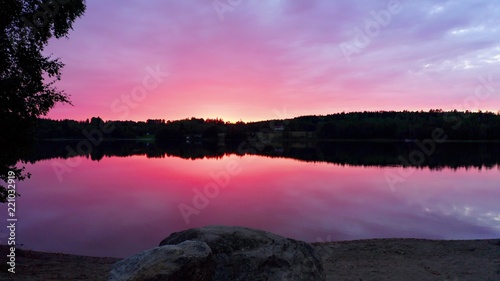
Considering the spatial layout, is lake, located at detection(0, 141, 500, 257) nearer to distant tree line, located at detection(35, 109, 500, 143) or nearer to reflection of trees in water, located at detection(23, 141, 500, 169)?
reflection of trees in water, located at detection(23, 141, 500, 169)

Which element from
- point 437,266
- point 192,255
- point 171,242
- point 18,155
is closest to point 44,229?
point 18,155

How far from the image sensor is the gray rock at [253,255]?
6711 millimetres

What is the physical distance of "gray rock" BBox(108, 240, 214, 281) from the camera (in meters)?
5.27

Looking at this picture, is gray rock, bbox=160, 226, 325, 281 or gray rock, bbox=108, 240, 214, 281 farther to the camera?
gray rock, bbox=160, 226, 325, 281

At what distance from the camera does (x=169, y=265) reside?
211 inches

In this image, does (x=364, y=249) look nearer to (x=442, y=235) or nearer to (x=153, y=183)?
(x=442, y=235)

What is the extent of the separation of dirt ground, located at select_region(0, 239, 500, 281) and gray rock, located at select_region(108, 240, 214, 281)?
4905 mm

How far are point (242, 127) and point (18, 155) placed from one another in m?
186

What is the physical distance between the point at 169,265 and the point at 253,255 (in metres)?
2.01

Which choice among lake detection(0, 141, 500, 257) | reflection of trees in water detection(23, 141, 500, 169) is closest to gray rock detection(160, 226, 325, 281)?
lake detection(0, 141, 500, 257)

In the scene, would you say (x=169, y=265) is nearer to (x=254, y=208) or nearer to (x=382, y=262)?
(x=382, y=262)

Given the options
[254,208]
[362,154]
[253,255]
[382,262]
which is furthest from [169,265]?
[362,154]

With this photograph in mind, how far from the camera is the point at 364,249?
44.0ft

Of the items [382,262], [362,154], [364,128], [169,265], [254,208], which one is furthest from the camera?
[364,128]
